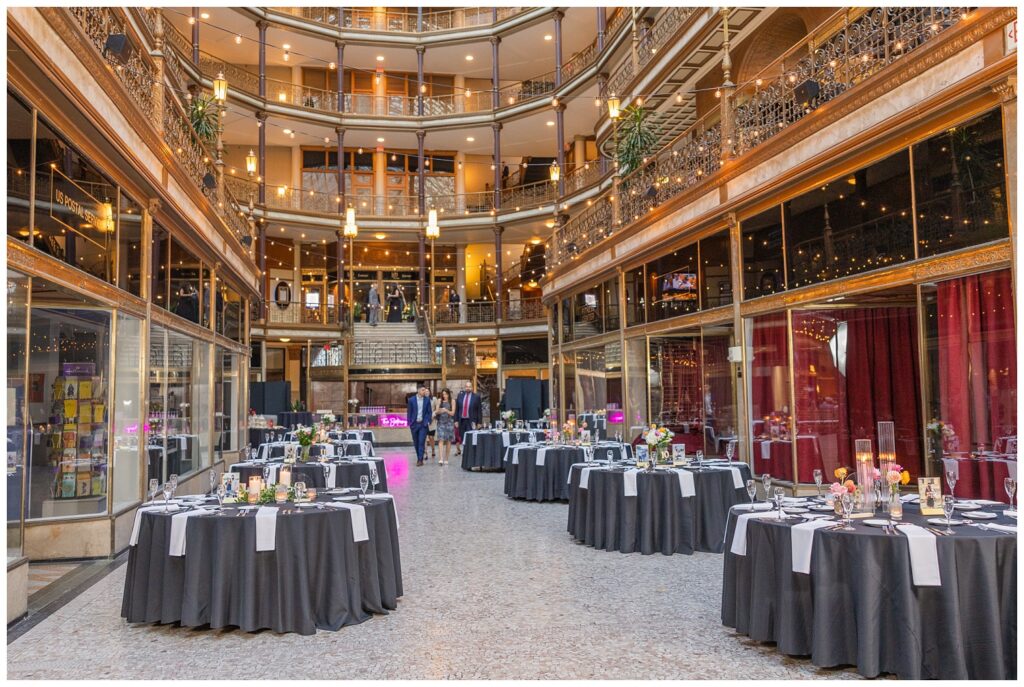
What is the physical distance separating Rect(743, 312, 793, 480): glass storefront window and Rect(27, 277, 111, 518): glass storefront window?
757 cm

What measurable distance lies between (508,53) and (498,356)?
453 inches

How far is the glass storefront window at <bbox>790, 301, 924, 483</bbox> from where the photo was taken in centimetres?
871

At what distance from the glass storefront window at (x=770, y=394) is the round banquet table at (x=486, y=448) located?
651 cm

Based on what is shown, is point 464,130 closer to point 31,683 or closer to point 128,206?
point 128,206

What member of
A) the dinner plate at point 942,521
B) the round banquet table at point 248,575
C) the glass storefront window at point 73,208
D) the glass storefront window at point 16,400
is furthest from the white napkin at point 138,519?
the dinner plate at point 942,521

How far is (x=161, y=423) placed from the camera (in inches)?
399

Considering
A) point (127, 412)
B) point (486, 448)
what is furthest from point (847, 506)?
point (486, 448)

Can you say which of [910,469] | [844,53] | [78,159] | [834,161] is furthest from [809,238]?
[78,159]

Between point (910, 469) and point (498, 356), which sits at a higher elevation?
point (498, 356)

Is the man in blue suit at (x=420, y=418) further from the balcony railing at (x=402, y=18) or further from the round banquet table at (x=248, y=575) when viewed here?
the balcony railing at (x=402, y=18)

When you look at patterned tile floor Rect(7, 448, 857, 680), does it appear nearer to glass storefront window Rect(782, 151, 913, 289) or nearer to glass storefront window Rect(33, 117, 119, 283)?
glass storefront window Rect(33, 117, 119, 283)

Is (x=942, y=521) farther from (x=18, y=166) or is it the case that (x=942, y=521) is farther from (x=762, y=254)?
(x=18, y=166)

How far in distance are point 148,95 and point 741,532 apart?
7.90 meters

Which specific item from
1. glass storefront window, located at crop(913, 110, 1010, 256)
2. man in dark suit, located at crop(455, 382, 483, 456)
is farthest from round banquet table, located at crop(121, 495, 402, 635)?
man in dark suit, located at crop(455, 382, 483, 456)
